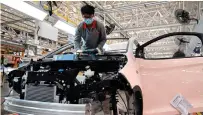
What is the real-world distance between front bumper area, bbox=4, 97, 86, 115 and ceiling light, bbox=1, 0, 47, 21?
154 inches

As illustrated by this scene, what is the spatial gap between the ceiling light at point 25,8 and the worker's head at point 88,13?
8.96ft

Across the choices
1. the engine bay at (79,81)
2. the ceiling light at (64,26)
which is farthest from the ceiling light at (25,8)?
the engine bay at (79,81)

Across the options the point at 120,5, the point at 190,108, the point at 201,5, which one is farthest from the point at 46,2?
the point at 201,5

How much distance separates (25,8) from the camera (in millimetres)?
5703

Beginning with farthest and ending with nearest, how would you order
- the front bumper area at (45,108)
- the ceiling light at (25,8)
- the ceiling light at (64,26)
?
the ceiling light at (64,26) < the ceiling light at (25,8) < the front bumper area at (45,108)

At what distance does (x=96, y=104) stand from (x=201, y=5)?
25.4ft

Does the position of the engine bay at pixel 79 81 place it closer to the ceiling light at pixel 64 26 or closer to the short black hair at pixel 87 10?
the short black hair at pixel 87 10

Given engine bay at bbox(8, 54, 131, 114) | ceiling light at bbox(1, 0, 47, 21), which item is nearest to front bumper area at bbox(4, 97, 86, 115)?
engine bay at bbox(8, 54, 131, 114)

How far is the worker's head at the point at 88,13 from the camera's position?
3516 millimetres

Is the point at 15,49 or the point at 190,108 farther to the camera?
the point at 15,49

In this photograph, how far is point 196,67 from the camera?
2.54 meters

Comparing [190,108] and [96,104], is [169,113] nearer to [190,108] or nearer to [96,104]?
[190,108]

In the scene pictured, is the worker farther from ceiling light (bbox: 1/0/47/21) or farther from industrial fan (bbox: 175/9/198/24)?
industrial fan (bbox: 175/9/198/24)

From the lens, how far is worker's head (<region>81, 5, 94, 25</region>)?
A: 3516 millimetres
